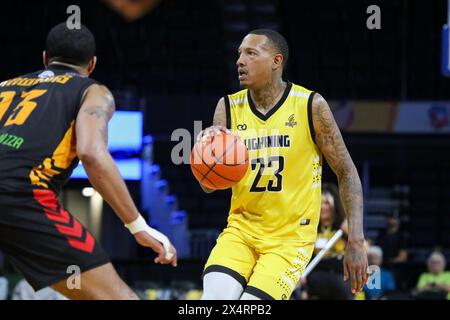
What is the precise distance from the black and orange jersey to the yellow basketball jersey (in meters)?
1.55

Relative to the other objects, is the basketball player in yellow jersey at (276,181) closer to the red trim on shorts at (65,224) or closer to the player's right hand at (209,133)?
the player's right hand at (209,133)

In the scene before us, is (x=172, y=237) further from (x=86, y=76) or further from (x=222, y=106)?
(x=86, y=76)

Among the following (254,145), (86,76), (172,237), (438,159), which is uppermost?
(86,76)

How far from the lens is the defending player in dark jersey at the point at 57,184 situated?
432 centimetres

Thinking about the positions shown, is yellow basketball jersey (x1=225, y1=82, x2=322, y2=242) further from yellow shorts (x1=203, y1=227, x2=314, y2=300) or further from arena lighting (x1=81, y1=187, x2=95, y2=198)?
arena lighting (x1=81, y1=187, x2=95, y2=198)

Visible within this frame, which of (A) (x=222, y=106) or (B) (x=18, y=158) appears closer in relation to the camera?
(B) (x=18, y=158)

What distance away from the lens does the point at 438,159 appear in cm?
2052

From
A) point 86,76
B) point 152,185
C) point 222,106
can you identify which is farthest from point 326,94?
point 86,76

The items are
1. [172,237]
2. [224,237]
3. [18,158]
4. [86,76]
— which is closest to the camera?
[18,158]

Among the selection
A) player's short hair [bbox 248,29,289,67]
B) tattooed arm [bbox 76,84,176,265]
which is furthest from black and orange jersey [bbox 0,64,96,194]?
player's short hair [bbox 248,29,289,67]

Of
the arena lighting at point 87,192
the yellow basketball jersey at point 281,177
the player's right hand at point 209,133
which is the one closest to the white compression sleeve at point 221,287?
the yellow basketball jersey at point 281,177

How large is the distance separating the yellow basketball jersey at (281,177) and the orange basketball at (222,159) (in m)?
0.38
